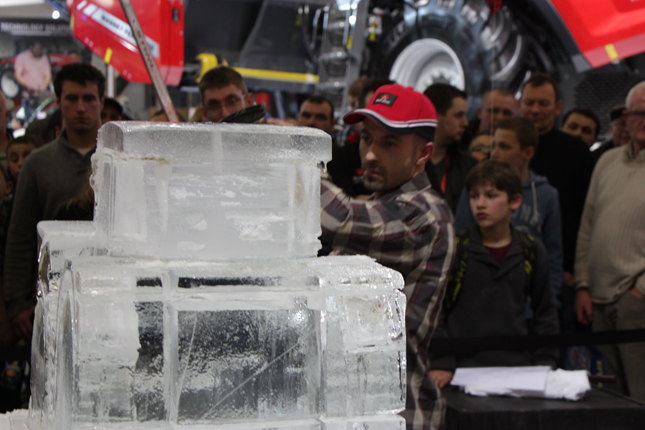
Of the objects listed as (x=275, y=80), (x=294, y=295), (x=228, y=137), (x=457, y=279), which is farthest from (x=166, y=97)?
(x=275, y=80)

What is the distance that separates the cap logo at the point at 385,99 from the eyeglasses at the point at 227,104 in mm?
1083

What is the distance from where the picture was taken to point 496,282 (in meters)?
2.75

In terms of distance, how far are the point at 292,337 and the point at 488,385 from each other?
1675mm

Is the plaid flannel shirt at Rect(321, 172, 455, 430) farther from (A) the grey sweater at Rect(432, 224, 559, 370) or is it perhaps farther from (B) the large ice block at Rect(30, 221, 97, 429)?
(A) the grey sweater at Rect(432, 224, 559, 370)

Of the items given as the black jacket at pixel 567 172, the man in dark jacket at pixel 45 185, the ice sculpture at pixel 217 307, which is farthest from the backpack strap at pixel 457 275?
the ice sculpture at pixel 217 307

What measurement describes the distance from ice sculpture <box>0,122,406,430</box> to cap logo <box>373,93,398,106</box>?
2.28ft

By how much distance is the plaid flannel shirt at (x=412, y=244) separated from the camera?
59.9 inches

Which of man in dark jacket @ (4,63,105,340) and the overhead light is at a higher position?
the overhead light

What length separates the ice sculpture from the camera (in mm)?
923

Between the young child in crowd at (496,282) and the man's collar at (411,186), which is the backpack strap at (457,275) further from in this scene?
the man's collar at (411,186)

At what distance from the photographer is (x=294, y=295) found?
0.99m

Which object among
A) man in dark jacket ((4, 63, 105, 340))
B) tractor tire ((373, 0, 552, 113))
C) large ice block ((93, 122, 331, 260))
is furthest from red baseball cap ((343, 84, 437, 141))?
tractor tire ((373, 0, 552, 113))

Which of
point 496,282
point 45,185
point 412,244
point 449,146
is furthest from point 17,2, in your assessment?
point 412,244

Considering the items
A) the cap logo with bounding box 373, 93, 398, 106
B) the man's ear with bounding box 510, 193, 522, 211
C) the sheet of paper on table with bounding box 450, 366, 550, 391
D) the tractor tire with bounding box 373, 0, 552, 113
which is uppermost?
the tractor tire with bounding box 373, 0, 552, 113
